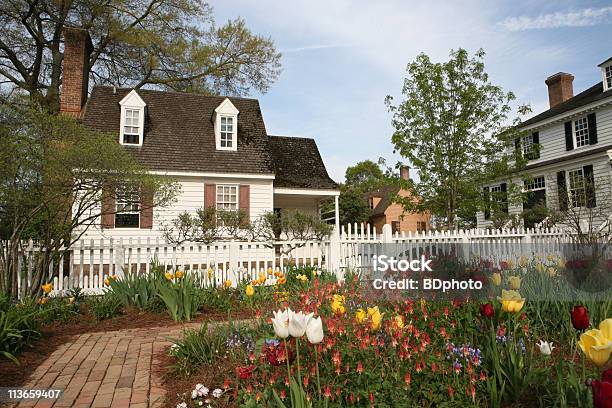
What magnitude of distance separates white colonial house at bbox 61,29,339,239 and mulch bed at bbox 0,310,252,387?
8230mm

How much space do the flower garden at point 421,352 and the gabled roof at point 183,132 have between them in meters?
11.2

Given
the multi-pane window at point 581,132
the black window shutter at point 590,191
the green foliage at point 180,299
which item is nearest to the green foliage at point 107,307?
the green foliage at point 180,299

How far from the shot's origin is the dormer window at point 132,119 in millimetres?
14701

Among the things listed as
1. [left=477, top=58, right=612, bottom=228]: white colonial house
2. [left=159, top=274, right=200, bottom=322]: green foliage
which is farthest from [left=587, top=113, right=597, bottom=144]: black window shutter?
[left=159, top=274, right=200, bottom=322]: green foliage

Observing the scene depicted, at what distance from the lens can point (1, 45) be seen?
18375 millimetres

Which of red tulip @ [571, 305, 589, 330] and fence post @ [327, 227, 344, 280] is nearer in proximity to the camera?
red tulip @ [571, 305, 589, 330]

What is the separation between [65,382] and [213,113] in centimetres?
1447

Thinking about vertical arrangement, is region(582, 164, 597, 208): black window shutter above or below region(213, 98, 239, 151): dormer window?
below

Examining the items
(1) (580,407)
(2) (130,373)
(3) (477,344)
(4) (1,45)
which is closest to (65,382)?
(2) (130,373)

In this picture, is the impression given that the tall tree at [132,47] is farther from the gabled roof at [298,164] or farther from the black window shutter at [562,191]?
the black window shutter at [562,191]

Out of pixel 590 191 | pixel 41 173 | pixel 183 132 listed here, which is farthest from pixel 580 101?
pixel 41 173

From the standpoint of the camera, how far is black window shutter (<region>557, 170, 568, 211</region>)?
17656 mm

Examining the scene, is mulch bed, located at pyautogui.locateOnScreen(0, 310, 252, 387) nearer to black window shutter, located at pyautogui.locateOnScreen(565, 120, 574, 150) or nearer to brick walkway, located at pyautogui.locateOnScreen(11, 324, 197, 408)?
brick walkway, located at pyautogui.locateOnScreen(11, 324, 197, 408)

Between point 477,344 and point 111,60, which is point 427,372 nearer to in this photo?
point 477,344
